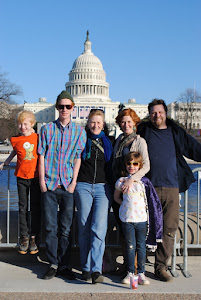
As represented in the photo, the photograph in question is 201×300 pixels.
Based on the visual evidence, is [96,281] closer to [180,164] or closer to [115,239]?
[115,239]

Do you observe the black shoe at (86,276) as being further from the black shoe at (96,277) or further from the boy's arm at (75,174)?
the boy's arm at (75,174)

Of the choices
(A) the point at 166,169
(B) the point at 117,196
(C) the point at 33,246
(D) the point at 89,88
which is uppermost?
(D) the point at 89,88

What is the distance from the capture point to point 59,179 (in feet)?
14.2

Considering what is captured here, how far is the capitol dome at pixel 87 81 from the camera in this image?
4306 inches

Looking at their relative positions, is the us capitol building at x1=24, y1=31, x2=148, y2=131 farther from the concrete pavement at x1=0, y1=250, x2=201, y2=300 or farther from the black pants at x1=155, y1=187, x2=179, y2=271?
the black pants at x1=155, y1=187, x2=179, y2=271

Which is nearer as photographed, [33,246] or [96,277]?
[96,277]

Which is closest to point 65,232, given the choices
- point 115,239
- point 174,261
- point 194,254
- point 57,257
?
point 57,257

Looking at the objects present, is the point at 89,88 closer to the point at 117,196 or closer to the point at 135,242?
the point at 117,196

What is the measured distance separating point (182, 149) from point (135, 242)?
1.20 metres

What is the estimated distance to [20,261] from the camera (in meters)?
4.95

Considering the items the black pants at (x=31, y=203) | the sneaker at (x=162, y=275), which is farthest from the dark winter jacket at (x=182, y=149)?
the black pants at (x=31, y=203)

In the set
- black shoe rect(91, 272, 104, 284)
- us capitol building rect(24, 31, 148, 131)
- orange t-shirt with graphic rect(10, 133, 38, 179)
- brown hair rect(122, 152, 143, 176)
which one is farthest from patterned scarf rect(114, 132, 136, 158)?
us capitol building rect(24, 31, 148, 131)

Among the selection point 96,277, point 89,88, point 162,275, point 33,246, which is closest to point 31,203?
point 33,246

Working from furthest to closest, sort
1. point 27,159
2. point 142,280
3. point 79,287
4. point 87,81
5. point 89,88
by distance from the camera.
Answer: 1. point 89,88
2. point 87,81
3. point 27,159
4. point 142,280
5. point 79,287
